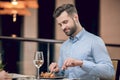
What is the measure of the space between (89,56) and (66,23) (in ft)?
1.04

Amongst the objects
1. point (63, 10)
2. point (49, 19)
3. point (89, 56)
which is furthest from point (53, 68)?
point (49, 19)

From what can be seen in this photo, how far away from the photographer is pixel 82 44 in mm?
2793

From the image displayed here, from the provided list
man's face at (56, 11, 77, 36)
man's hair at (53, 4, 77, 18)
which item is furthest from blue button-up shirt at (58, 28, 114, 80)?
man's hair at (53, 4, 77, 18)

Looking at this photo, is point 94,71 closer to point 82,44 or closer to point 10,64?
point 82,44

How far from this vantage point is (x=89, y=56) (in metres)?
2.73

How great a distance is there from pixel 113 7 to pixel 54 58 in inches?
57.7

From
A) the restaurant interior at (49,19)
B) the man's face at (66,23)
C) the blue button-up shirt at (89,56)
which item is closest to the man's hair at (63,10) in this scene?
the man's face at (66,23)

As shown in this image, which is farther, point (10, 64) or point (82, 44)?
point (10, 64)

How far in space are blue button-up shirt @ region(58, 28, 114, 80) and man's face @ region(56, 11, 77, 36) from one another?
0.06 metres

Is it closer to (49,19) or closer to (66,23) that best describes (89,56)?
(66,23)

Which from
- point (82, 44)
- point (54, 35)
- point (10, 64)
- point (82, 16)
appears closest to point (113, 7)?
point (82, 16)

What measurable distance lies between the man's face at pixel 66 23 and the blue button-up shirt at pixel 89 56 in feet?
0.20

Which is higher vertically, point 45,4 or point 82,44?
point 45,4

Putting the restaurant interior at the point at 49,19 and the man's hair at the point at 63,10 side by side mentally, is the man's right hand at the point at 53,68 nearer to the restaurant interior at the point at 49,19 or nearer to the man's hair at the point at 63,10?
the man's hair at the point at 63,10
